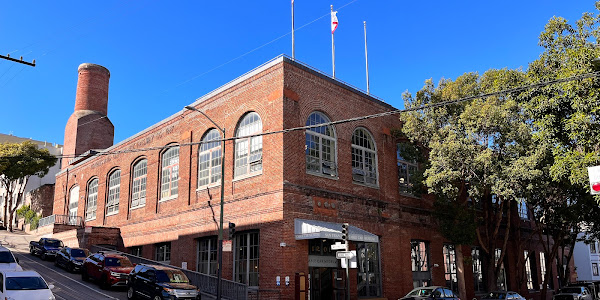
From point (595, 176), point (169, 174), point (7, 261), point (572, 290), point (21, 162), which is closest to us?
point (595, 176)

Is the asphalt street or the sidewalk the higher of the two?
the sidewalk

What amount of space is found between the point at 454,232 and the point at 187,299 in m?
15.8

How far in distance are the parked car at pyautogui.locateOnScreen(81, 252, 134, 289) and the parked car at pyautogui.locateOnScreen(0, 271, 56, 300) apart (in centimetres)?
572

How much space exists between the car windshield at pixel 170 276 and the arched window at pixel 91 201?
23.6 metres

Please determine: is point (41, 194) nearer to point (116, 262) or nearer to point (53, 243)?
point (53, 243)

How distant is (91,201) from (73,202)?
15.6 feet

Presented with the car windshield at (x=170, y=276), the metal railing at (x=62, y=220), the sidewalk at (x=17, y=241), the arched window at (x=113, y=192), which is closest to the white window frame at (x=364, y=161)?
the car windshield at (x=170, y=276)

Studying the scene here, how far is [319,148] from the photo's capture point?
25766mm

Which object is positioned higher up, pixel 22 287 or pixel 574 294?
pixel 22 287

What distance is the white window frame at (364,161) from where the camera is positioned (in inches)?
1090

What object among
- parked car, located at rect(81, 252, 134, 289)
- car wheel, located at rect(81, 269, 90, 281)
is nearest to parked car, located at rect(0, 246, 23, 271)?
parked car, located at rect(81, 252, 134, 289)

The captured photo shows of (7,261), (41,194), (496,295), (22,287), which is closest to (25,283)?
(22,287)

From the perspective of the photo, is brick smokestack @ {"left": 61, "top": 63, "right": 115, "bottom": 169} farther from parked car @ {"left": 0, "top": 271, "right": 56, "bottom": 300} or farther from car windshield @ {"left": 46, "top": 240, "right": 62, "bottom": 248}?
parked car @ {"left": 0, "top": 271, "right": 56, "bottom": 300}

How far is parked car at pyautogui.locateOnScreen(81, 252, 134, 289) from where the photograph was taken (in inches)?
932
